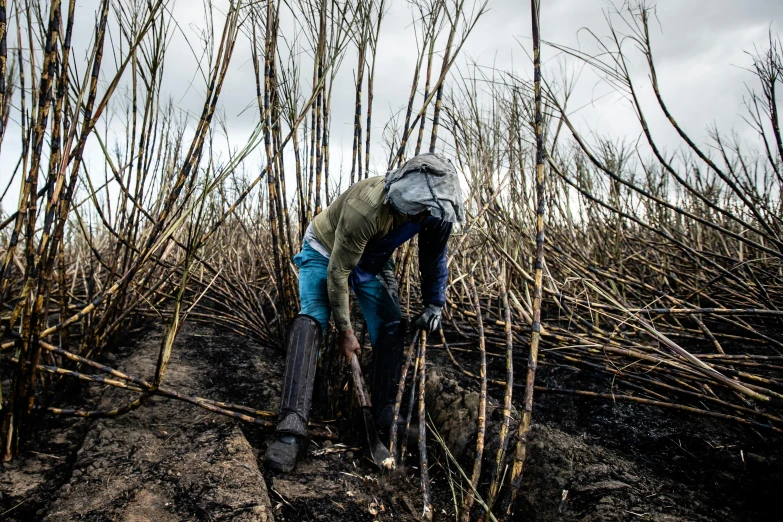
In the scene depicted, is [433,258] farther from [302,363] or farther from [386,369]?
[302,363]

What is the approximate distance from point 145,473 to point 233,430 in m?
0.38

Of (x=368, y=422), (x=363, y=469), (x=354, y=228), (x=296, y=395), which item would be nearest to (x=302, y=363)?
(x=296, y=395)

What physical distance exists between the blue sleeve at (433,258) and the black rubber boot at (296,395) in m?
0.49

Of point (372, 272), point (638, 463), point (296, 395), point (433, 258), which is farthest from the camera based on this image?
point (372, 272)

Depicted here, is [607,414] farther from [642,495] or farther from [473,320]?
[473,320]

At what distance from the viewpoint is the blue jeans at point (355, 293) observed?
2.01 meters

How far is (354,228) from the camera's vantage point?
1.67 meters

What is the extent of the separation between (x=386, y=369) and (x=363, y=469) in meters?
0.44

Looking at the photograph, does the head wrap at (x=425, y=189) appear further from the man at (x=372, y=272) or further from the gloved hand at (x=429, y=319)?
the gloved hand at (x=429, y=319)

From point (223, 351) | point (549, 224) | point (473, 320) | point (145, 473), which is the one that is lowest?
point (145, 473)

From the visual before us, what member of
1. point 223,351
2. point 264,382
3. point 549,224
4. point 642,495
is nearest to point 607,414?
point 642,495

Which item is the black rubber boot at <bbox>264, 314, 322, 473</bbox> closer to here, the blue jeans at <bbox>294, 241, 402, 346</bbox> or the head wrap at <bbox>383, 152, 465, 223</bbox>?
the blue jeans at <bbox>294, 241, 402, 346</bbox>

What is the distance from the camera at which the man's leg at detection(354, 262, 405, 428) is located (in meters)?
2.11

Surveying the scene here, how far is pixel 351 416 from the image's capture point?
6.63ft
